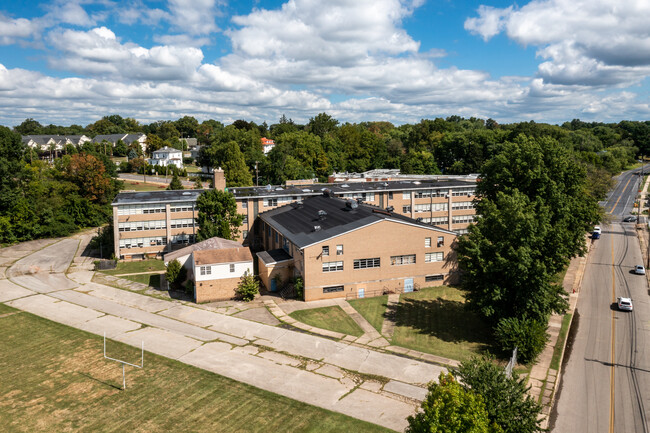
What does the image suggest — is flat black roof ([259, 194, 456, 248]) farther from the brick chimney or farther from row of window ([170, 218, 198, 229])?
row of window ([170, 218, 198, 229])

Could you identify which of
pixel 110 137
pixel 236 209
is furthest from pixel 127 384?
pixel 110 137

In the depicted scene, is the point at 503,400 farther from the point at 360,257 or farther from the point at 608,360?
the point at 360,257

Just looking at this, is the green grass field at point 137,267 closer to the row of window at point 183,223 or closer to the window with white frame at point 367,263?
the row of window at point 183,223

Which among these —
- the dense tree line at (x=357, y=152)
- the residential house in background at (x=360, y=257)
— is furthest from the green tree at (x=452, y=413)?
the dense tree line at (x=357, y=152)

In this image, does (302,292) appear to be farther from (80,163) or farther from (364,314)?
(80,163)

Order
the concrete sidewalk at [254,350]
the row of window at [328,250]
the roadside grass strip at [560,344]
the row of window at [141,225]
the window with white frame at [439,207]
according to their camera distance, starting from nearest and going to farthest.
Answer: the concrete sidewalk at [254,350] → the roadside grass strip at [560,344] → the row of window at [328,250] → the row of window at [141,225] → the window with white frame at [439,207]

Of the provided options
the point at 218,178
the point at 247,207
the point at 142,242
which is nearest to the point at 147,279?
the point at 142,242

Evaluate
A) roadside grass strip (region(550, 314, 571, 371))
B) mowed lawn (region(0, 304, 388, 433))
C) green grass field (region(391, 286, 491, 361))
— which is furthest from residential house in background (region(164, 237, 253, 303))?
roadside grass strip (region(550, 314, 571, 371))
